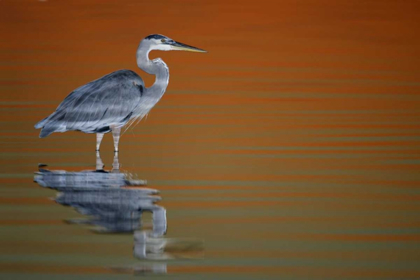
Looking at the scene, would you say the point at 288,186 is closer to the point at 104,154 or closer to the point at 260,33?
the point at 104,154

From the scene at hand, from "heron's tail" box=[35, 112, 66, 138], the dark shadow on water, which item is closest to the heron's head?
"heron's tail" box=[35, 112, 66, 138]

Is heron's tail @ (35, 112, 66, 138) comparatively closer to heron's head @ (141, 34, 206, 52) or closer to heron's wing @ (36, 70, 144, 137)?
heron's wing @ (36, 70, 144, 137)

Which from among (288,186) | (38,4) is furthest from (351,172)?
(38,4)

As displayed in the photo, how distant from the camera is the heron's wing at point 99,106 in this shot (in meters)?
7.95

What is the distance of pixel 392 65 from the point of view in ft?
44.9

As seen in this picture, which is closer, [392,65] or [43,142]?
[43,142]

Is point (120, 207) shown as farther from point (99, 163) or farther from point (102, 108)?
point (102, 108)

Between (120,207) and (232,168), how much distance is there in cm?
161

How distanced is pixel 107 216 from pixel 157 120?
4252 mm

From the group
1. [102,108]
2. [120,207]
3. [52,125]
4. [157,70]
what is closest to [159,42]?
[157,70]

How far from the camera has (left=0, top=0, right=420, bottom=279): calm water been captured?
478cm

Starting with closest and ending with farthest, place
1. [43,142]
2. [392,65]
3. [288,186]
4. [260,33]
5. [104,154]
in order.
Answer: [288,186] → [104,154] → [43,142] → [392,65] → [260,33]

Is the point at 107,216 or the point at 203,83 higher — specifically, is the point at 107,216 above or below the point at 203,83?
below

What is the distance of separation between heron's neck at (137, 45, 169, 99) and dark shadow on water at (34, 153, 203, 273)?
4.14 ft
